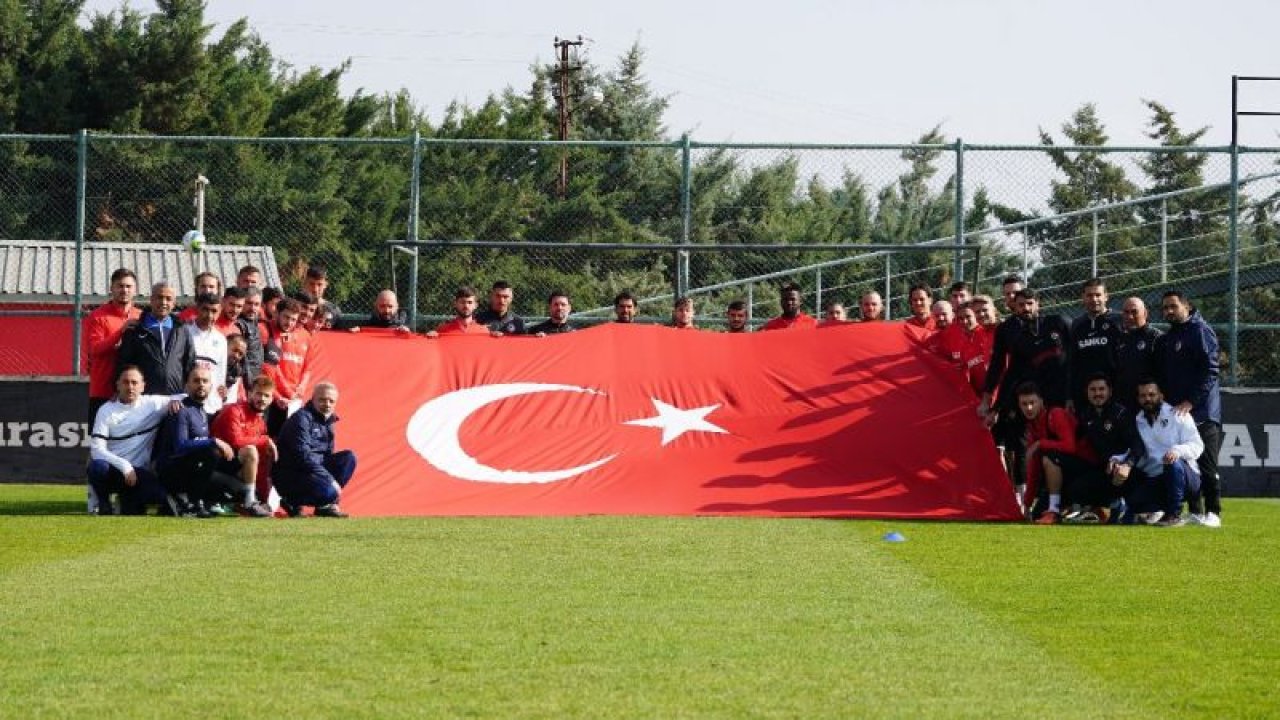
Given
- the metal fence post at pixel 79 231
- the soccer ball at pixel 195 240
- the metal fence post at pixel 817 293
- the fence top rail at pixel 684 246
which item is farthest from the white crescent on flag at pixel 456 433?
the soccer ball at pixel 195 240

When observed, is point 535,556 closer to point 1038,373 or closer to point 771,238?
point 1038,373

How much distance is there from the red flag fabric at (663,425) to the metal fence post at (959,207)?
113 inches

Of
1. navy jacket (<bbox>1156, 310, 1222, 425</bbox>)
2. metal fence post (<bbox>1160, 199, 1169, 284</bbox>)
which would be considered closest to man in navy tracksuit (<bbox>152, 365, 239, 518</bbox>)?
navy jacket (<bbox>1156, 310, 1222, 425</bbox>)

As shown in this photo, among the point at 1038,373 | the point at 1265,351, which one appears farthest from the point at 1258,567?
the point at 1265,351

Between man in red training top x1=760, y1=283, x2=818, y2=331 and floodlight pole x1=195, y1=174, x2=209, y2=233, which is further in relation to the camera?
floodlight pole x1=195, y1=174, x2=209, y2=233

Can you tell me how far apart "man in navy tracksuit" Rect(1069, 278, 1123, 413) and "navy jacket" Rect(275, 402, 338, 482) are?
19.0 feet

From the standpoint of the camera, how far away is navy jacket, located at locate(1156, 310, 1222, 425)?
15266 millimetres

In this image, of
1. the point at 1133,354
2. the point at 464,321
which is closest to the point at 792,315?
the point at 464,321

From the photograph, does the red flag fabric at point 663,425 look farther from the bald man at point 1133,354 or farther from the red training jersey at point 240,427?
the bald man at point 1133,354

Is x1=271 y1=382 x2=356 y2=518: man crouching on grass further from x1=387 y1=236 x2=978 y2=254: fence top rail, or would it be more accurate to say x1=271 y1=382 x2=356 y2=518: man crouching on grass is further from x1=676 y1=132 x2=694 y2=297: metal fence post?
x1=676 y1=132 x2=694 y2=297: metal fence post

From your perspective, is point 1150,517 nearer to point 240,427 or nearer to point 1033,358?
point 1033,358

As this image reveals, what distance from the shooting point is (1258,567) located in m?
11.6

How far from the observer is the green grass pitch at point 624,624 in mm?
6703

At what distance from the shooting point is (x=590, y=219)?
20484 millimetres
